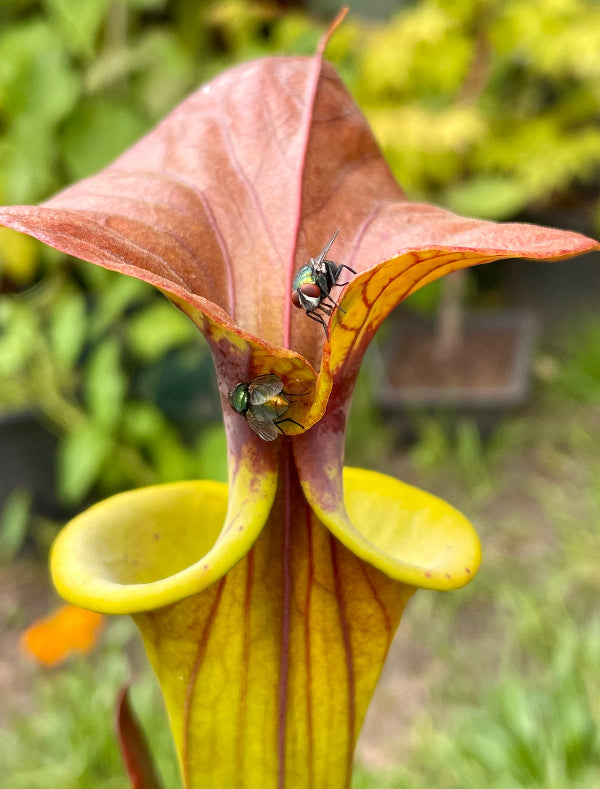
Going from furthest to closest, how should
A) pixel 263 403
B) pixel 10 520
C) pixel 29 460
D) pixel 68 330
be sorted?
pixel 29 460
pixel 10 520
pixel 68 330
pixel 263 403

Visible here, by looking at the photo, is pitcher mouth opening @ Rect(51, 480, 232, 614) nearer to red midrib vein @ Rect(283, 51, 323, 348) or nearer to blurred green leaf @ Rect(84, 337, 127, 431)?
red midrib vein @ Rect(283, 51, 323, 348)

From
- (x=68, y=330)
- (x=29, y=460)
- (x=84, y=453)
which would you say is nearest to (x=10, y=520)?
(x=29, y=460)

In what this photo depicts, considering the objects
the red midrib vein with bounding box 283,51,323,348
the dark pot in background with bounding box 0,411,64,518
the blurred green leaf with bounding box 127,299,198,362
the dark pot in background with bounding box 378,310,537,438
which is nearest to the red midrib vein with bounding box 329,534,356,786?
the red midrib vein with bounding box 283,51,323,348

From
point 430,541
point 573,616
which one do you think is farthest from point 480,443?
point 430,541

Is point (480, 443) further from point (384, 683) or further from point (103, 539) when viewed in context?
point (103, 539)

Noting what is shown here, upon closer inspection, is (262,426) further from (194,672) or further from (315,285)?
(194,672)

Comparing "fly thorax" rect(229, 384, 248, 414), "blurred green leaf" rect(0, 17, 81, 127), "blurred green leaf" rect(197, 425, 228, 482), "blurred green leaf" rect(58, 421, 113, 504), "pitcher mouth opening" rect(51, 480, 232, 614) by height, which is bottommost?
"blurred green leaf" rect(197, 425, 228, 482)
